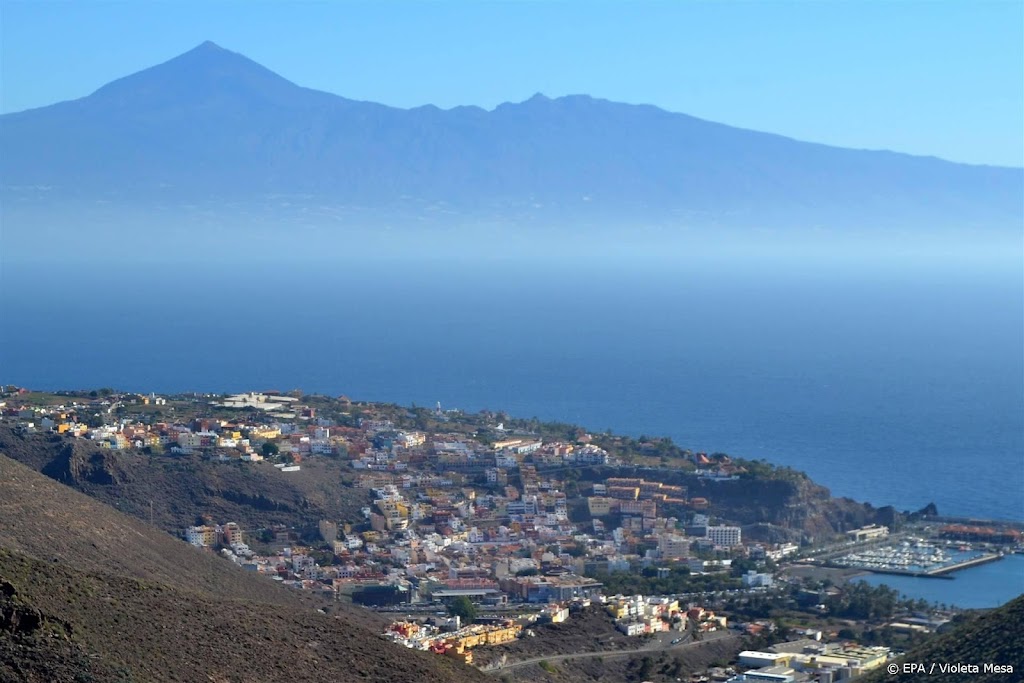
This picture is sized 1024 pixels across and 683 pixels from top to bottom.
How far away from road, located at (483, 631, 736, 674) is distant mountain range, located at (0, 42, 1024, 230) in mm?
145805

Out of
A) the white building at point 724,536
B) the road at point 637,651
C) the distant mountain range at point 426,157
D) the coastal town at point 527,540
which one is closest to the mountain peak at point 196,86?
the distant mountain range at point 426,157

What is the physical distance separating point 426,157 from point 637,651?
16454 centimetres

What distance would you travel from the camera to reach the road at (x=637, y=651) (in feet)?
70.9

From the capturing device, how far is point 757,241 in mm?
197625

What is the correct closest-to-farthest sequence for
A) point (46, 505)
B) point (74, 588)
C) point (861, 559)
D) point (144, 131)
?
point (74, 588), point (46, 505), point (861, 559), point (144, 131)

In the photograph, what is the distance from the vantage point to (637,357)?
73.9 m

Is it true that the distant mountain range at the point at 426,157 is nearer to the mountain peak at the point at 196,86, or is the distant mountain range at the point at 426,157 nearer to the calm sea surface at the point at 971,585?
the mountain peak at the point at 196,86

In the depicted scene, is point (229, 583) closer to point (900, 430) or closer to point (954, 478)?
point (954, 478)

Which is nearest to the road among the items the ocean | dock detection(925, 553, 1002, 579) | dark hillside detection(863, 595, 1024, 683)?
dark hillside detection(863, 595, 1024, 683)

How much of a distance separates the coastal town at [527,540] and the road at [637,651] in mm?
79

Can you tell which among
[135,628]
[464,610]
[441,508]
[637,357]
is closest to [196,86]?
[637,357]

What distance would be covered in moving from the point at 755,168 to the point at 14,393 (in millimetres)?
159877

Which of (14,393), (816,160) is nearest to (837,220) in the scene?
(816,160)

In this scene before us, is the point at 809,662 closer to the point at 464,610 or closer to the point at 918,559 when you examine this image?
the point at 464,610
